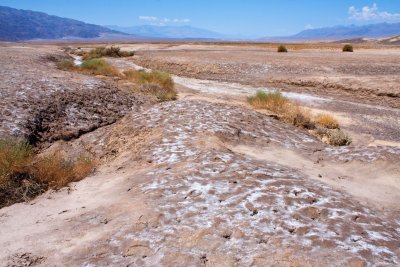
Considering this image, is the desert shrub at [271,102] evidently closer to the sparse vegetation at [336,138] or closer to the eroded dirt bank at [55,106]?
the sparse vegetation at [336,138]

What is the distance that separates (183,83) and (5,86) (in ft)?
41.2

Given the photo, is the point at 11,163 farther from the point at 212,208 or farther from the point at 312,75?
the point at 312,75

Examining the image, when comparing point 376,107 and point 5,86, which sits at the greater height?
point 5,86

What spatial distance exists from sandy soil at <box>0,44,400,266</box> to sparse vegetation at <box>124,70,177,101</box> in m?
7.07

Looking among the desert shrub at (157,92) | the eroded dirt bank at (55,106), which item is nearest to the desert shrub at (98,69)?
the desert shrub at (157,92)

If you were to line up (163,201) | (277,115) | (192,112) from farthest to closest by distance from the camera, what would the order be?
(277,115), (192,112), (163,201)

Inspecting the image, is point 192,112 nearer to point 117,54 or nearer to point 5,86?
point 5,86

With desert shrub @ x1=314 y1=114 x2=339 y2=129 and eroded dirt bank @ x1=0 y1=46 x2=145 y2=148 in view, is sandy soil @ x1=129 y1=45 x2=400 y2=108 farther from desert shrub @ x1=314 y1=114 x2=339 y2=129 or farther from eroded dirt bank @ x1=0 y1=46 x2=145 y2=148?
eroded dirt bank @ x1=0 y1=46 x2=145 y2=148

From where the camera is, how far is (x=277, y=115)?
14.6 meters

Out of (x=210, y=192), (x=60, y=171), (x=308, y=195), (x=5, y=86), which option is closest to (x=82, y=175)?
(x=60, y=171)

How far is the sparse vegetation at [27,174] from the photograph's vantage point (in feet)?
23.1

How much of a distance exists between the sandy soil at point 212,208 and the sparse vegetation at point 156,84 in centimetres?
707

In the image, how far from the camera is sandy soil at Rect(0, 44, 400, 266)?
4891 millimetres

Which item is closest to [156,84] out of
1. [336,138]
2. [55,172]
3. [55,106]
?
[55,106]
